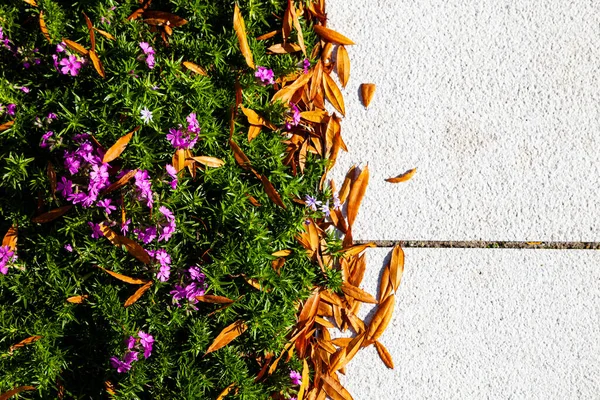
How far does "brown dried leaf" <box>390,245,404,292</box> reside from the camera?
2.79 m

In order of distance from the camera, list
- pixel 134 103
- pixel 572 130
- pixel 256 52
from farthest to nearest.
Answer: pixel 572 130
pixel 256 52
pixel 134 103

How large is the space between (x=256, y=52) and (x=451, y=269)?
1.33 metres

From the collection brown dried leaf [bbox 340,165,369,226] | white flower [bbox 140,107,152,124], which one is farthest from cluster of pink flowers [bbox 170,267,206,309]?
brown dried leaf [bbox 340,165,369,226]

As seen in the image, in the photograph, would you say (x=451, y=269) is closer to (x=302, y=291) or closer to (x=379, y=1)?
(x=302, y=291)

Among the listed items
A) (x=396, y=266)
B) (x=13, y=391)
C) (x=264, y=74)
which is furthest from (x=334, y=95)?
(x=13, y=391)

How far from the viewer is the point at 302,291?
2660 millimetres

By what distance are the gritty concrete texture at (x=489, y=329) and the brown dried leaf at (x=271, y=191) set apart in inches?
23.2

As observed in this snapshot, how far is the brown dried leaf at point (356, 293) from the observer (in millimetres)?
2766

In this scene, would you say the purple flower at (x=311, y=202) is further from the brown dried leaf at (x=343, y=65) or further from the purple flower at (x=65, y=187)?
the purple flower at (x=65, y=187)

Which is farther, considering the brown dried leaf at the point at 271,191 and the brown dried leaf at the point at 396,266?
the brown dried leaf at the point at 396,266

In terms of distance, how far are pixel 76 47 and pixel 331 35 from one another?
1130mm

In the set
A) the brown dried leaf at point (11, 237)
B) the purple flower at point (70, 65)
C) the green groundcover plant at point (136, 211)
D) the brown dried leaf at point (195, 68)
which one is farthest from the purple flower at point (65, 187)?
the brown dried leaf at point (195, 68)

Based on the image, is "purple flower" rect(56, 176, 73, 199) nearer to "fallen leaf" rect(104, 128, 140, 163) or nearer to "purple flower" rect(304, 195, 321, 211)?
"fallen leaf" rect(104, 128, 140, 163)

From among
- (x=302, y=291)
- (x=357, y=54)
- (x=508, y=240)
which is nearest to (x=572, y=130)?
(x=508, y=240)
